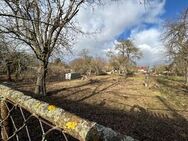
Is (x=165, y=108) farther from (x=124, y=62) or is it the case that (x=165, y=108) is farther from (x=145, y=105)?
(x=124, y=62)

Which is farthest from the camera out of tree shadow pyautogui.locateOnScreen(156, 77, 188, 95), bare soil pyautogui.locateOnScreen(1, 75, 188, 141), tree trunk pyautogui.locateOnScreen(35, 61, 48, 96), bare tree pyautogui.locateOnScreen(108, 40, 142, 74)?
bare tree pyautogui.locateOnScreen(108, 40, 142, 74)

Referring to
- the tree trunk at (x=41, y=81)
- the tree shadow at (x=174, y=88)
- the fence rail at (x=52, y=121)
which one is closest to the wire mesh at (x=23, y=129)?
the fence rail at (x=52, y=121)

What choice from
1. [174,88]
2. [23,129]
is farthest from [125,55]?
[23,129]

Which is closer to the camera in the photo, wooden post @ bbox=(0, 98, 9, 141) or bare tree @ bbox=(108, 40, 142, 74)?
wooden post @ bbox=(0, 98, 9, 141)

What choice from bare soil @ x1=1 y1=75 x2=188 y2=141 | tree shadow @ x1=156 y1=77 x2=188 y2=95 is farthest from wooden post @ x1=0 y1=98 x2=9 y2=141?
tree shadow @ x1=156 y1=77 x2=188 y2=95

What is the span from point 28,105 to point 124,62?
54867mm

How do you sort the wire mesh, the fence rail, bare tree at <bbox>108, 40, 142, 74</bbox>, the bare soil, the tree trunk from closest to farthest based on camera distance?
the fence rail < the wire mesh < the bare soil < the tree trunk < bare tree at <bbox>108, 40, 142, 74</bbox>

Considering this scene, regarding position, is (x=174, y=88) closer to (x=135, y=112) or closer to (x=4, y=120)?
(x=135, y=112)

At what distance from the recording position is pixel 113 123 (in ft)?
32.4

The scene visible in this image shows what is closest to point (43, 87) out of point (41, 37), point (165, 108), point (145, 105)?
point (41, 37)

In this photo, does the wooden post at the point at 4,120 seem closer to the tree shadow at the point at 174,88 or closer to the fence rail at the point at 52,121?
the fence rail at the point at 52,121

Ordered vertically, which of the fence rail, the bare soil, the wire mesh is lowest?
the bare soil

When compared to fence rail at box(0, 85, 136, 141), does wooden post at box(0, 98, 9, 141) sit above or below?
below

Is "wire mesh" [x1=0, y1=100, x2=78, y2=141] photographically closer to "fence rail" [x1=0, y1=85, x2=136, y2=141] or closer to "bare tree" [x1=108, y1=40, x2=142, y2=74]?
"fence rail" [x1=0, y1=85, x2=136, y2=141]
